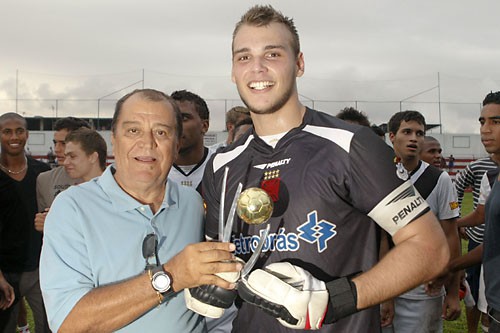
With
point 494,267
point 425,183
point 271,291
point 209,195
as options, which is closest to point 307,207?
point 271,291

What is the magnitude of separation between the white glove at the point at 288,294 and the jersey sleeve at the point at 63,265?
87 cm

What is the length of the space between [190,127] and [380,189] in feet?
11.2

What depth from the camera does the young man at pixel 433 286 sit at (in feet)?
17.5

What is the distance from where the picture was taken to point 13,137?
6551 mm

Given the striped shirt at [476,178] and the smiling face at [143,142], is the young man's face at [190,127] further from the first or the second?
the striped shirt at [476,178]

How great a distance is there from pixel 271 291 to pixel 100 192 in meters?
1.21

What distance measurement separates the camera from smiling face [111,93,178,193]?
288 cm

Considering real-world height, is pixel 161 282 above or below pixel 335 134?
below

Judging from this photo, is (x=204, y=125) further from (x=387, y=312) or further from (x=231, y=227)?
(x=231, y=227)

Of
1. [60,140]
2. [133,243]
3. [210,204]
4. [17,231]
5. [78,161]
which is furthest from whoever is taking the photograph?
[60,140]

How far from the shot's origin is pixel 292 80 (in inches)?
113

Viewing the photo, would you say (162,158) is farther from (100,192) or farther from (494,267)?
(494,267)

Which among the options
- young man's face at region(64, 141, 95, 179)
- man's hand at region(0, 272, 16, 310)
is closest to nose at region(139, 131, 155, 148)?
young man's face at region(64, 141, 95, 179)

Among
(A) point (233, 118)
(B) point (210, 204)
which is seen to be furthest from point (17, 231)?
(B) point (210, 204)
